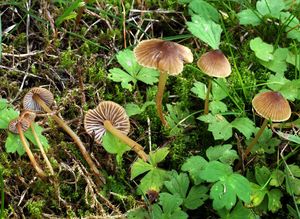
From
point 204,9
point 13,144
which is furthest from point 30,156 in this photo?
point 204,9

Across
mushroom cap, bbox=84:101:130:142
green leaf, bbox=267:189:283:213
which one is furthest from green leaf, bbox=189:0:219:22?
green leaf, bbox=267:189:283:213

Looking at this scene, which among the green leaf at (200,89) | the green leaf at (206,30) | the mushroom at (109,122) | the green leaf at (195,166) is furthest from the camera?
the green leaf at (206,30)

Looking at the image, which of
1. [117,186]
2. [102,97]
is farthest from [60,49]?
[117,186]

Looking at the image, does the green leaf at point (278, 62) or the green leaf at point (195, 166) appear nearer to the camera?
the green leaf at point (195, 166)

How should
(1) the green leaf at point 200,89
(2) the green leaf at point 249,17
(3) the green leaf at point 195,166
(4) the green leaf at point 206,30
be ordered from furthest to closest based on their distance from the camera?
(2) the green leaf at point 249,17 < (4) the green leaf at point 206,30 < (1) the green leaf at point 200,89 < (3) the green leaf at point 195,166

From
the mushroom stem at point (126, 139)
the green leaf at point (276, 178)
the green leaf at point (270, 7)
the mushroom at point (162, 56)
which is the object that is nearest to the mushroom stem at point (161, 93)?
the mushroom at point (162, 56)

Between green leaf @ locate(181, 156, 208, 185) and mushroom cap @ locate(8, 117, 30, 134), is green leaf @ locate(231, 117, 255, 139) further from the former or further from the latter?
mushroom cap @ locate(8, 117, 30, 134)

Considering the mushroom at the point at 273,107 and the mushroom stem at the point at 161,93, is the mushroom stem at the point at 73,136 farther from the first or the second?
the mushroom at the point at 273,107
